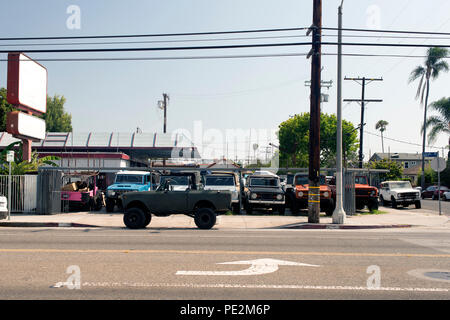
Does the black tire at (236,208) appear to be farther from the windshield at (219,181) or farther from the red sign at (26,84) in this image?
the red sign at (26,84)

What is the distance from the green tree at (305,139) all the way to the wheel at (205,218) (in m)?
53.2

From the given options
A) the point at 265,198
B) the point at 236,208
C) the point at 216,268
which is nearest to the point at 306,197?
the point at 265,198

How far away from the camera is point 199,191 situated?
46.8 feet

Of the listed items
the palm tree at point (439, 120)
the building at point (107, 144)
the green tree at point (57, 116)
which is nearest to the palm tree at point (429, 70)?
the palm tree at point (439, 120)

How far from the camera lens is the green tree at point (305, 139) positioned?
6706 centimetres

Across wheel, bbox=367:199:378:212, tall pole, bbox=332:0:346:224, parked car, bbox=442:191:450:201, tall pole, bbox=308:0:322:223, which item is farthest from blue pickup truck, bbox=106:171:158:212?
parked car, bbox=442:191:450:201

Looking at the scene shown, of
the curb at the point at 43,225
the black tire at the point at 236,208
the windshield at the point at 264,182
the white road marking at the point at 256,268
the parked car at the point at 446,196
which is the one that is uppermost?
the windshield at the point at 264,182

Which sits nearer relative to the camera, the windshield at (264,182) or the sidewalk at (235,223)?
the sidewalk at (235,223)

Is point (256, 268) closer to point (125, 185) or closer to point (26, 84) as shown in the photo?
point (125, 185)

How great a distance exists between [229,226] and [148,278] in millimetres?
9585

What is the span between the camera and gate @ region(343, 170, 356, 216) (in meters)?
19.9

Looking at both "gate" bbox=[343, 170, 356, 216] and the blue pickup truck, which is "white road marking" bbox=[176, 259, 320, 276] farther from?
the blue pickup truck

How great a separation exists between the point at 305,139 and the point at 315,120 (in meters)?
53.7
